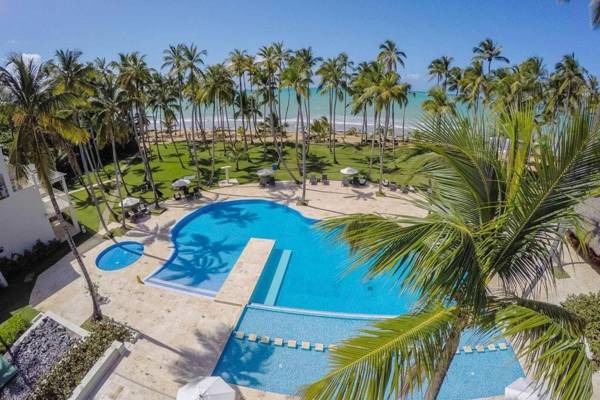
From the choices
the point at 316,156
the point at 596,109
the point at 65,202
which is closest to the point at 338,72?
the point at 316,156

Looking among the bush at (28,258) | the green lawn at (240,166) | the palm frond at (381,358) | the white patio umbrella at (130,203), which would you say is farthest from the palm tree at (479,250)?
the green lawn at (240,166)

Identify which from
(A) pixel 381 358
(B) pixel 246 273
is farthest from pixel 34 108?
(A) pixel 381 358

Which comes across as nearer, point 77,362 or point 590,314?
point 77,362

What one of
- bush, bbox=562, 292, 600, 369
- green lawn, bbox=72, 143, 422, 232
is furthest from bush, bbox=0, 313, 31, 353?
bush, bbox=562, 292, 600, 369

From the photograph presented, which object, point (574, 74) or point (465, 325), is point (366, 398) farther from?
point (574, 74)

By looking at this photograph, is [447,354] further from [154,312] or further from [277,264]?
[277,264]

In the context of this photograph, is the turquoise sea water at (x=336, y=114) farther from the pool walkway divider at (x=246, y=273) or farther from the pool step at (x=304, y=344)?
the pool step at (x=304, y=344)

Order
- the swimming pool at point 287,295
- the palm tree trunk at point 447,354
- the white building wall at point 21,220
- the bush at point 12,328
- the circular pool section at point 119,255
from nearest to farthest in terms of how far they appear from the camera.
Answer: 1. the palm tree trunk at point 447,354
2. the swimming pool at point 287,295
3. the bush at point 12,328
4. the white building wall at point 21,220
5. the circular pool section at point 119,255
